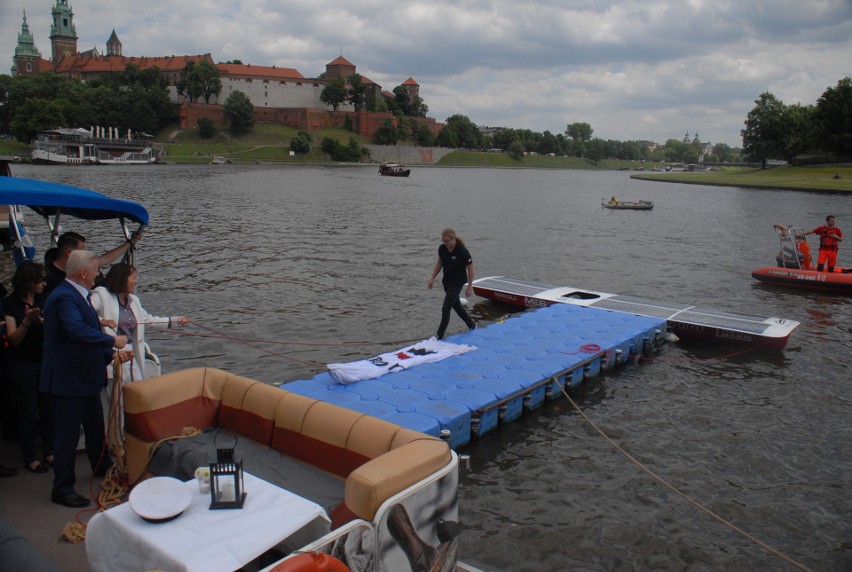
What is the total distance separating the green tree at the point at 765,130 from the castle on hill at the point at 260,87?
8268 cm

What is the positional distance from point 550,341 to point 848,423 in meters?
5.68

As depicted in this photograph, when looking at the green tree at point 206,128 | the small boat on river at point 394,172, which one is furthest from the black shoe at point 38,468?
the green tree at point 206,128

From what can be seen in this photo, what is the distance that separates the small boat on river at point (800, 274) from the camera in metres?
23.2

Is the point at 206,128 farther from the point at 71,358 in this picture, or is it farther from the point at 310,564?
the point at 310,564

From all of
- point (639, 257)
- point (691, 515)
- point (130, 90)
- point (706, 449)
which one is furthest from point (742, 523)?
point (130, 90)

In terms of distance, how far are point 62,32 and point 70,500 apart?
739 feet

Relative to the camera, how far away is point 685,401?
12.7 m

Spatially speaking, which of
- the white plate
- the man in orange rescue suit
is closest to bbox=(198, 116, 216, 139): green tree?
the man in orange rescue suit

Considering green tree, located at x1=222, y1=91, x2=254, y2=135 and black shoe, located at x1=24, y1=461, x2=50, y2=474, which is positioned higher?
green tree, located at x1=222, y1=91, x2=254, y2=135

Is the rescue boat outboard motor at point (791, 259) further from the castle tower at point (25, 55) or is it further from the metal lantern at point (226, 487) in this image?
the castle tower at point (25, 55)

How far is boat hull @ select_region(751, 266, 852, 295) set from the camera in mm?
23062

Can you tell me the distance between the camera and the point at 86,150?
11012 centimetres

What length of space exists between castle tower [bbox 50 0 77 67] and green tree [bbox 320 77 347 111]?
8348 centimetres

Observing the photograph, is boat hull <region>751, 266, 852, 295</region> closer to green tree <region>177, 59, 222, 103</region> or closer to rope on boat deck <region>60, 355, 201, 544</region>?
rope on boat deck <region>60, 355, 201, 544</region>
